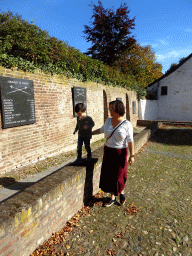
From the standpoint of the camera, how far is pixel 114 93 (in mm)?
12570

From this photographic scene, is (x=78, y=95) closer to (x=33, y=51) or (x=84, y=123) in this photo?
(x=33, y=51)

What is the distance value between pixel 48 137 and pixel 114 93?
23.4 feet

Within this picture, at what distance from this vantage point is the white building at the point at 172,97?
2070cm

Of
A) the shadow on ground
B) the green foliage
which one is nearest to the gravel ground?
the green foliage

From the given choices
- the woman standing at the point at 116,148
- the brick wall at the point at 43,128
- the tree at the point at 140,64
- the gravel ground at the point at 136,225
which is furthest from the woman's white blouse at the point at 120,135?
the tree at the point at 140,64

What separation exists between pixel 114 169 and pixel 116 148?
430mm

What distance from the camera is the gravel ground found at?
8.26 feet

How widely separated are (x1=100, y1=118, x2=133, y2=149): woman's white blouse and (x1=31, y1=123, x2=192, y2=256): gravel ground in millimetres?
1321

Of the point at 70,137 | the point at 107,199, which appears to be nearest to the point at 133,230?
the point at 107,199

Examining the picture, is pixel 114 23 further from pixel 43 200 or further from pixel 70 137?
pixel 43 200

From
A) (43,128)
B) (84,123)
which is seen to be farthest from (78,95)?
(84,123)

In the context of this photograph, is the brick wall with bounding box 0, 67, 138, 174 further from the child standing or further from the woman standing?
the woman standing

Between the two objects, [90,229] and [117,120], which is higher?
[117,120]

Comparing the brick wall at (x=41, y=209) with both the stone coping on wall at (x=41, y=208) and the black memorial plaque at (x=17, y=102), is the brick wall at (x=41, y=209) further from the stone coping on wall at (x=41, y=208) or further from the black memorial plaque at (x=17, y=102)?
the black memorial plaque at (x=17, y=102)
